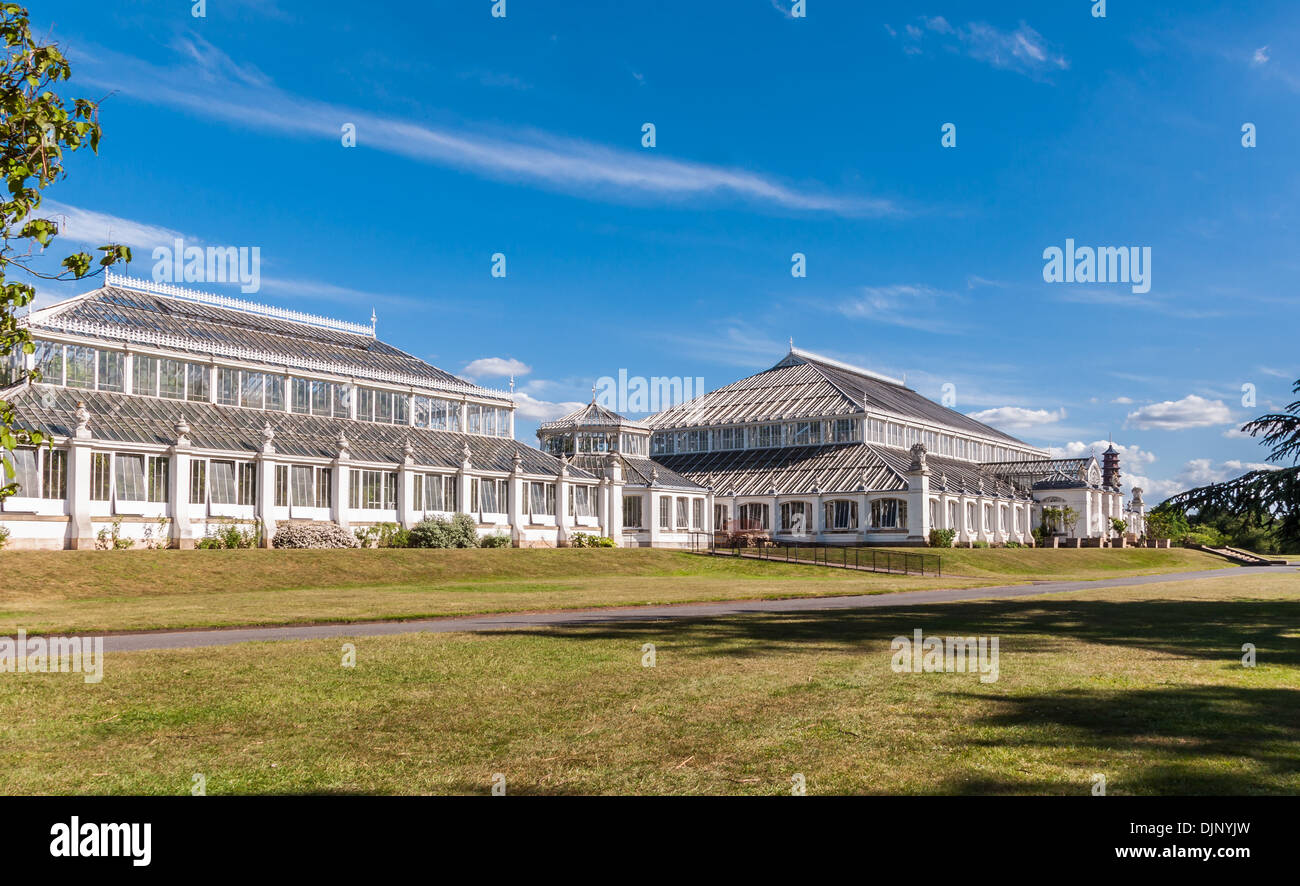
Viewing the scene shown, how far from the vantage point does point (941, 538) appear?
69.8 meters

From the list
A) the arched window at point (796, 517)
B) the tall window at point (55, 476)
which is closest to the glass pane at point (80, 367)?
the tall window at point (55, 476)

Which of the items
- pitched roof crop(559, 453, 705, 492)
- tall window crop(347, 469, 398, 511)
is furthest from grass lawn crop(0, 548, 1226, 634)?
pitched roof crop(559, 453, 705, 492)

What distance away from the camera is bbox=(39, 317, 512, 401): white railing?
48875 millimetres

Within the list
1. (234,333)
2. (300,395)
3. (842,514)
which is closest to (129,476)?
(300,395)

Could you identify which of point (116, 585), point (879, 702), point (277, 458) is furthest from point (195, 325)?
point (879, 702)

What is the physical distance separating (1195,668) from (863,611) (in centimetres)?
1135

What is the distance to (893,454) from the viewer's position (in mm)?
81688

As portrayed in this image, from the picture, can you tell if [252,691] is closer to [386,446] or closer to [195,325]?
[386,446]

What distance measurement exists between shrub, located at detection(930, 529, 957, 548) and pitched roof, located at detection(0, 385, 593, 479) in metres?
25.3

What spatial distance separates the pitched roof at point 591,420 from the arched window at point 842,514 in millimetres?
16393

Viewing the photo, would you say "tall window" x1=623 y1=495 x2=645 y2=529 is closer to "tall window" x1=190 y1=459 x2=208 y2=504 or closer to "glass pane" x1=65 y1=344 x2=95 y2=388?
"tall window" x1=190 y1=459 x2=208 y2=504

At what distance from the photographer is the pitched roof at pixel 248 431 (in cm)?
4350

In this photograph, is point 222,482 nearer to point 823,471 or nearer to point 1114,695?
point 1114,695
